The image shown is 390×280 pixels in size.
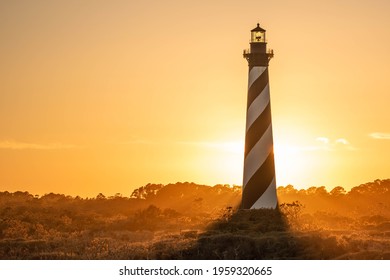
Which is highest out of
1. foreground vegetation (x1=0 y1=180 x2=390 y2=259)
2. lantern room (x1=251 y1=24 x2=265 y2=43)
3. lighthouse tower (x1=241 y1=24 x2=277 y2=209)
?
lantern room (x1=251 y1=24 x2=265 y2=43)

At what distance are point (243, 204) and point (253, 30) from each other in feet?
22.6

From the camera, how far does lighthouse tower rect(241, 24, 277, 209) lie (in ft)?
120

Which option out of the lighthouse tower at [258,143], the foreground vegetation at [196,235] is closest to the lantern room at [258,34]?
the lighthouse tower at [258,143]

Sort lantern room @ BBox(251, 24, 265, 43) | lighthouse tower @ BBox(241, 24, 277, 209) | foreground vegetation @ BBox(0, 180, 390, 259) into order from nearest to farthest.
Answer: foreground vegetation @ BBox(0, 180, 390, 259)
lighthouse tower @ BBox(241, 24, 277, 209)
lantern room @ BBox(251, 24, 265, 43)

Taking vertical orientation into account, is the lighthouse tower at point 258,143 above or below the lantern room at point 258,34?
below

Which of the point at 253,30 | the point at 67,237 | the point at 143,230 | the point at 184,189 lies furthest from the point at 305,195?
the point at 67,237

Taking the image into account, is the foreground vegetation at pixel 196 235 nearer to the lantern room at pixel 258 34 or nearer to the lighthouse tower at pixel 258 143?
the lighthouse tower at pixel 258 143

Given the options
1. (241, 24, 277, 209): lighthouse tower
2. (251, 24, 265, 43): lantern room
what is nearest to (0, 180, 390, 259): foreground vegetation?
(241, 24, 277, 209): lighthouse tower

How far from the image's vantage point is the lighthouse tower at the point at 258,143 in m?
36.7

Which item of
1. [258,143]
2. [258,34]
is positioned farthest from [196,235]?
[258,34]

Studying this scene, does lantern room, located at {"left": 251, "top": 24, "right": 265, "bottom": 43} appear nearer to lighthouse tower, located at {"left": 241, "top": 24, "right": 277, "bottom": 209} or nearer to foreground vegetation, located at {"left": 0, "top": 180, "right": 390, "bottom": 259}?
lighthouse tower, located at {"left": 241, "top": 24, "right": 277, "bottom": 209}
